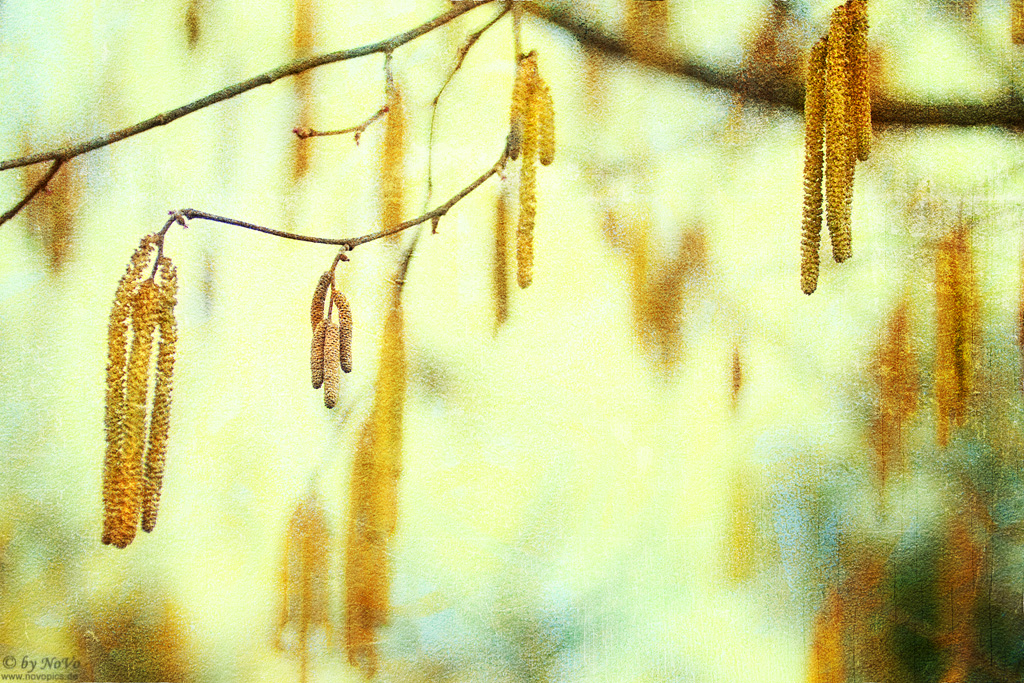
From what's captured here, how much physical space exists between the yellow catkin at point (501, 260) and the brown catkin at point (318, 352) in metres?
0.24

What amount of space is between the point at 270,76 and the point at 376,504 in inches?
24.0

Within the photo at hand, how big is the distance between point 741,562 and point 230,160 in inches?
35.1

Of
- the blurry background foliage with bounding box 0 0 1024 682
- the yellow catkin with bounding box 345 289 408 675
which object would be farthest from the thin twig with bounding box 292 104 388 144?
the yellow catkin with bounding box 345 289 408 675

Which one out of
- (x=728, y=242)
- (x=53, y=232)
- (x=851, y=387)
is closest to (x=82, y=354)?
(x=53, y=232)

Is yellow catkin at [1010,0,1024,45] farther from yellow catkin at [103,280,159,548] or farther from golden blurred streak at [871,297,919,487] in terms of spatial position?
yellow catkin at [103,280,159,548]

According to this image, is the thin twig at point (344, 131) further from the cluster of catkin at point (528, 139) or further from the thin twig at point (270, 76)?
the cluster of catkin at point (528, 139)

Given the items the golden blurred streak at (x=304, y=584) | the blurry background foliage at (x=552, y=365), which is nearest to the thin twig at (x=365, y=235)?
the blurry background foliage at (x=552, y=365)

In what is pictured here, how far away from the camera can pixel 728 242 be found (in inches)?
43.4

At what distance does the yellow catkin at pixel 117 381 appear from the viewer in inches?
39.4

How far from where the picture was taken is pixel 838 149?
1037 mm

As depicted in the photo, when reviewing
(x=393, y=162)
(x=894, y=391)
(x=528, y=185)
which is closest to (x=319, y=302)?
(x=393, y=162)

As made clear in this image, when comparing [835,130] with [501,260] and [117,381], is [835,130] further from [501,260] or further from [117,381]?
[117,381]

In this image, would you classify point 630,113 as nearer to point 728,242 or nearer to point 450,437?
point 728,242

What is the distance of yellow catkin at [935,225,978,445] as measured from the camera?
1098 millimetres
